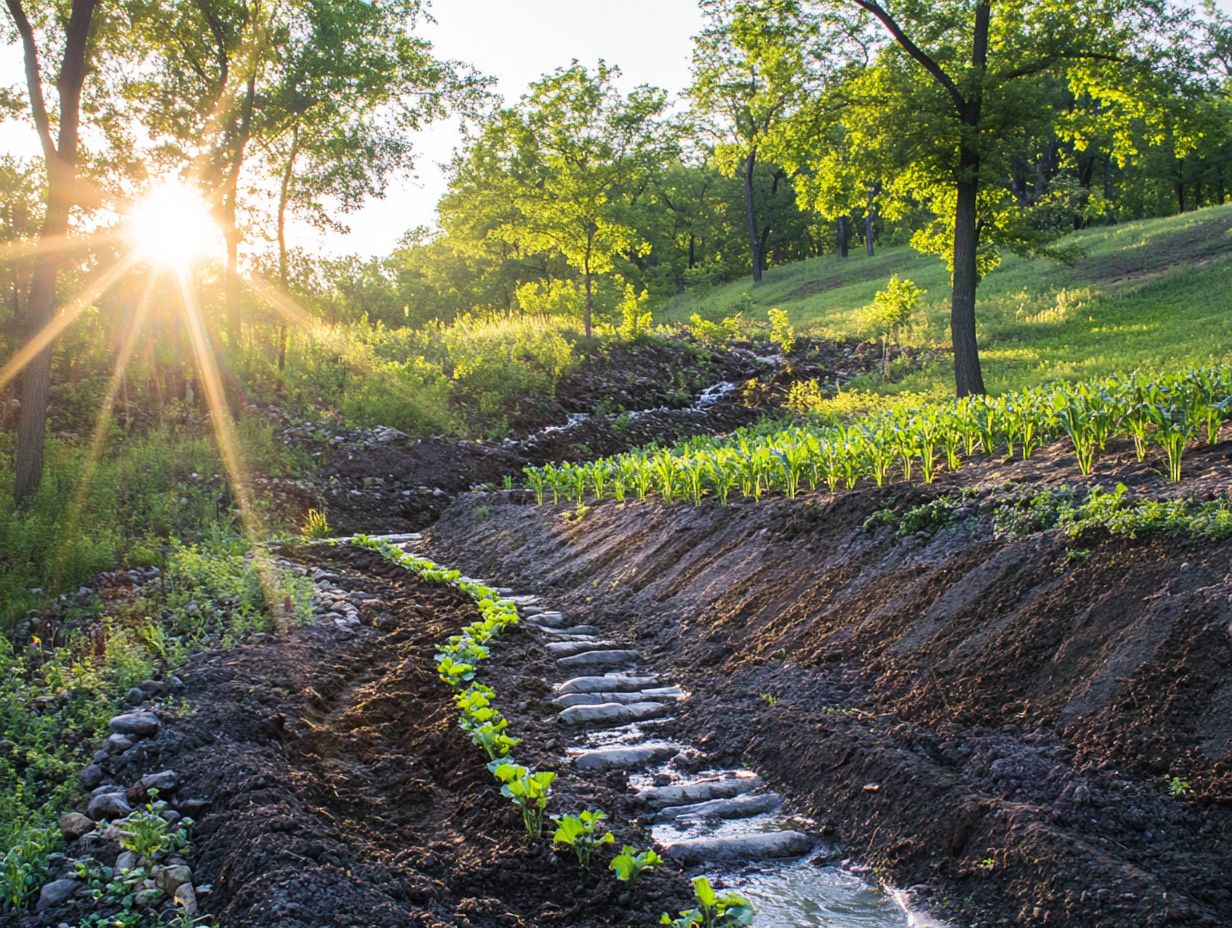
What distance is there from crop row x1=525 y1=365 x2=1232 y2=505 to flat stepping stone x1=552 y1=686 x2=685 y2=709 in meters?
2.82

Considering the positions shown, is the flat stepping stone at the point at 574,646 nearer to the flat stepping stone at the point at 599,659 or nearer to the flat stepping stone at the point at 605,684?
the flat stepping stone at the point at 599,659

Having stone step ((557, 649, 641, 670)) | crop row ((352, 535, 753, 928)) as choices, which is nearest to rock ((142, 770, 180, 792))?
crop row ((352, 535, 753, 928))

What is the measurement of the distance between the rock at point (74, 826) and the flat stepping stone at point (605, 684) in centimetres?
271

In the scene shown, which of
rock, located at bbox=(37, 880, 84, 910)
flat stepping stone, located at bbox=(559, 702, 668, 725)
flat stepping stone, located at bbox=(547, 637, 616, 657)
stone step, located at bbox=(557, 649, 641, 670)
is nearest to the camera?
rock, located at bbox=(37, 880, 84, 910)

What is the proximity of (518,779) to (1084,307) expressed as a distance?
2509 cm

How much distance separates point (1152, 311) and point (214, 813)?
24037 mm

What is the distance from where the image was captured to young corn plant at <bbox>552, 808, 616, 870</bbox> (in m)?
3.40

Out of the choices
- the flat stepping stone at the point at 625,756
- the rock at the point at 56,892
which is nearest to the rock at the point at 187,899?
the rock at the point at 56,892

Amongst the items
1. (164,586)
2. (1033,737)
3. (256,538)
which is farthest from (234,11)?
(1033,737)

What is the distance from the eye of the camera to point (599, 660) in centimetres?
627

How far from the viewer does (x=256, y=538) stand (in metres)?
11.0

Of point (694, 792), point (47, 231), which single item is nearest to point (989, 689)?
point (694, 792)

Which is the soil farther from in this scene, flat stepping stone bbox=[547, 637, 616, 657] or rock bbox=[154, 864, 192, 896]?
rock bbox=[154, 864, 192, 896]

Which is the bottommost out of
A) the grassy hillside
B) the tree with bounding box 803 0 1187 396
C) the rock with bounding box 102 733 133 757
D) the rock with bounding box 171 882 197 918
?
the rock with bounding box 171 882 197 918
